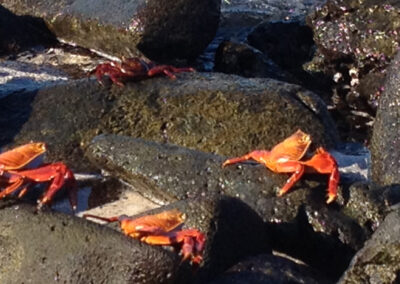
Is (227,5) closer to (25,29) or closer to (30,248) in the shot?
(25,29)

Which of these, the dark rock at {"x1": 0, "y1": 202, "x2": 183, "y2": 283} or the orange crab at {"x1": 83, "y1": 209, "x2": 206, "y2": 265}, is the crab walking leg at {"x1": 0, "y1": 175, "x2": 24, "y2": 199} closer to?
the dark rock at {"x1": 0, "y1": 202, "x2": 183, "y2": 283}

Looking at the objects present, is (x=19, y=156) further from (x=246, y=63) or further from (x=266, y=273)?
(x=246, y=63)

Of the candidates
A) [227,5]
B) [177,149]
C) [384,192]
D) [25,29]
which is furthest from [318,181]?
[227,5]

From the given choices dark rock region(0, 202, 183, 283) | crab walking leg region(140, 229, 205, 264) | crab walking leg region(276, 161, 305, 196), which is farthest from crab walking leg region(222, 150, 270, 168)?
dark rock region(0, 202, 183, 283)

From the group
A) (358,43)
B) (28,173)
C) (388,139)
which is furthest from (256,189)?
(358,43)

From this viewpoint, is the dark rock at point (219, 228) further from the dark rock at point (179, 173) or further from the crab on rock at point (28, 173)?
the crab on rock at point (28, 173)
